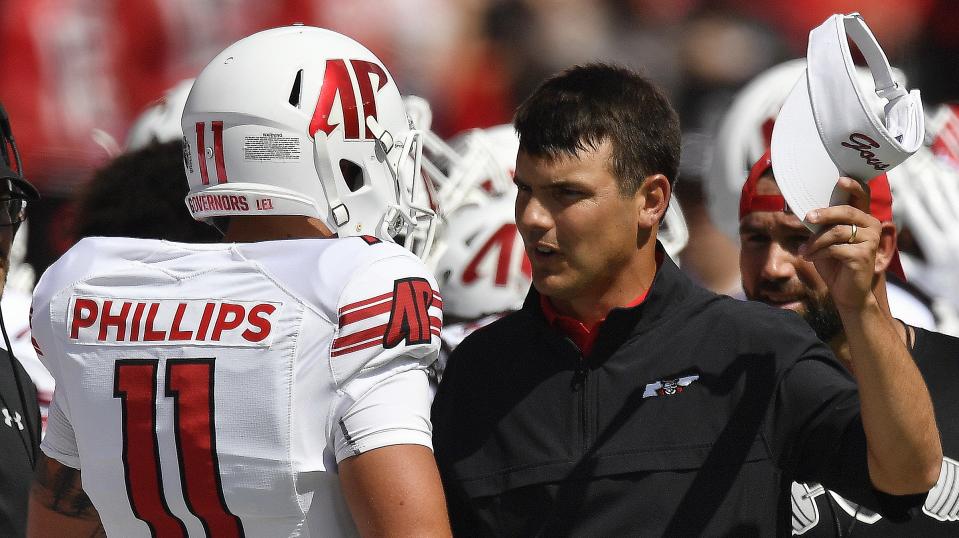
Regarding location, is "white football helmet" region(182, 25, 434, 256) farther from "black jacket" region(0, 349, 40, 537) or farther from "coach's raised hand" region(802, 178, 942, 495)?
"black jacket" region(0, 349, 40, 537)

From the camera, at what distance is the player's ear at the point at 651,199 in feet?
6.81

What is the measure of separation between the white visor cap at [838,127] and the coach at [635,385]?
0.11m

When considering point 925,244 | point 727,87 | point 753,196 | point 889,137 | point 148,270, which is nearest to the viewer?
point 889,137

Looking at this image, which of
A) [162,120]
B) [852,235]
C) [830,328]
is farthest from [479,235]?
[852,235]

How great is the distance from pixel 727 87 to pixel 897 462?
381 centimetres

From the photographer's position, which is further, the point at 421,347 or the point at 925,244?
the point at 925,244

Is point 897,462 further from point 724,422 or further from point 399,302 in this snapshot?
point 399,302

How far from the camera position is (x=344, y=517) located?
1.75 meters

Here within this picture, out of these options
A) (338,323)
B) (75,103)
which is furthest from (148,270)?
(75,103)

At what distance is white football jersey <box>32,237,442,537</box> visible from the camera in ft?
5.58

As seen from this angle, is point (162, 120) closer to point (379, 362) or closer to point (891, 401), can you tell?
point (379, 362)

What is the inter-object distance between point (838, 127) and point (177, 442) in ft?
3.20

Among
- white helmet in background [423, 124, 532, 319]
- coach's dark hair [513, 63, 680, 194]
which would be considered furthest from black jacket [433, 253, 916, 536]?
white helmet in background [423, 124, 532, 319]

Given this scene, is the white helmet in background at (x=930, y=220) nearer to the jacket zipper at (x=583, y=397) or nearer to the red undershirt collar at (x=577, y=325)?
the red undershirt collar at (x=577, y=325)
